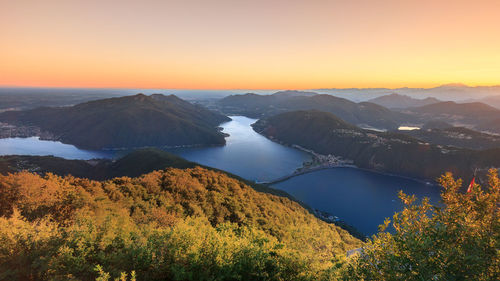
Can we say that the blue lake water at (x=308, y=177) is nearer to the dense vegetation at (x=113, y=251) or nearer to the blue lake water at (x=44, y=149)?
the blue lake water at (x=44, y=149)

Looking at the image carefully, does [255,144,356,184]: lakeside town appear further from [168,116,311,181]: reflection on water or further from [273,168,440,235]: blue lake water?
[168,116,311,181]: reflection on water

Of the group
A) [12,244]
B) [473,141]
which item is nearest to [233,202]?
[12,244]

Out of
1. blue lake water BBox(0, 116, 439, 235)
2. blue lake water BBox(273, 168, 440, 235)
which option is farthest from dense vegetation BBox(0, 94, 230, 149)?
blue lake water BBox(273, 168, 440, 235)

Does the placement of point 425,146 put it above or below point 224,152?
above

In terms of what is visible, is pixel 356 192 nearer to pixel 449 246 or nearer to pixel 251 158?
pixel 251 158

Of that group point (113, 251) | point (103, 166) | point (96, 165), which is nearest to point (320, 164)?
point (103, 166)

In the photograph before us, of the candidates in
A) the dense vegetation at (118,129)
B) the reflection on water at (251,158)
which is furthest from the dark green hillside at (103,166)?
the dense vegetation at (118,129)

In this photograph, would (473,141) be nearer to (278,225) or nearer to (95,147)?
(278,225)
